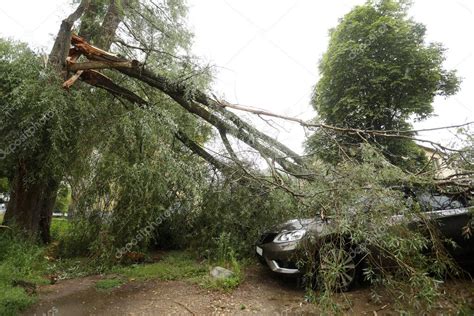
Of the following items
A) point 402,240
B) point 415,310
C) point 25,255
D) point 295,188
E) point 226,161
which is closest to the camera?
point 402,240

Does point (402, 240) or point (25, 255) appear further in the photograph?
point (25, 255)

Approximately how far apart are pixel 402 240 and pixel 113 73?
6.77 metres

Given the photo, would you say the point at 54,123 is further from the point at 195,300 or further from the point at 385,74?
the point at 385,74

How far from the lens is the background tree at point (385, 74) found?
11.8 m

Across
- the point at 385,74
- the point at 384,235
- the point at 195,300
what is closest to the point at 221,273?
the point at 195,300

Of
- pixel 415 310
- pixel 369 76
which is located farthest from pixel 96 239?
pixel 369 76

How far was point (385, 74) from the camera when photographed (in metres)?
12.0

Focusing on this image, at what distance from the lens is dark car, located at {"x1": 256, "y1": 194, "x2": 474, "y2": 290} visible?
12.1ft

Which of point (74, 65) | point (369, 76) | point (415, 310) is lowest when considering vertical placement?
point (415, 310)

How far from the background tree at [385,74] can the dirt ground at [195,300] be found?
28.0 feet

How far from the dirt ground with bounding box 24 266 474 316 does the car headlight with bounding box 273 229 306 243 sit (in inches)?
27.6

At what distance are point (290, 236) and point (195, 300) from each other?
5.55ft

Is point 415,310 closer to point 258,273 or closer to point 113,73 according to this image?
point 258,273

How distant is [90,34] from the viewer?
8.20 metres
